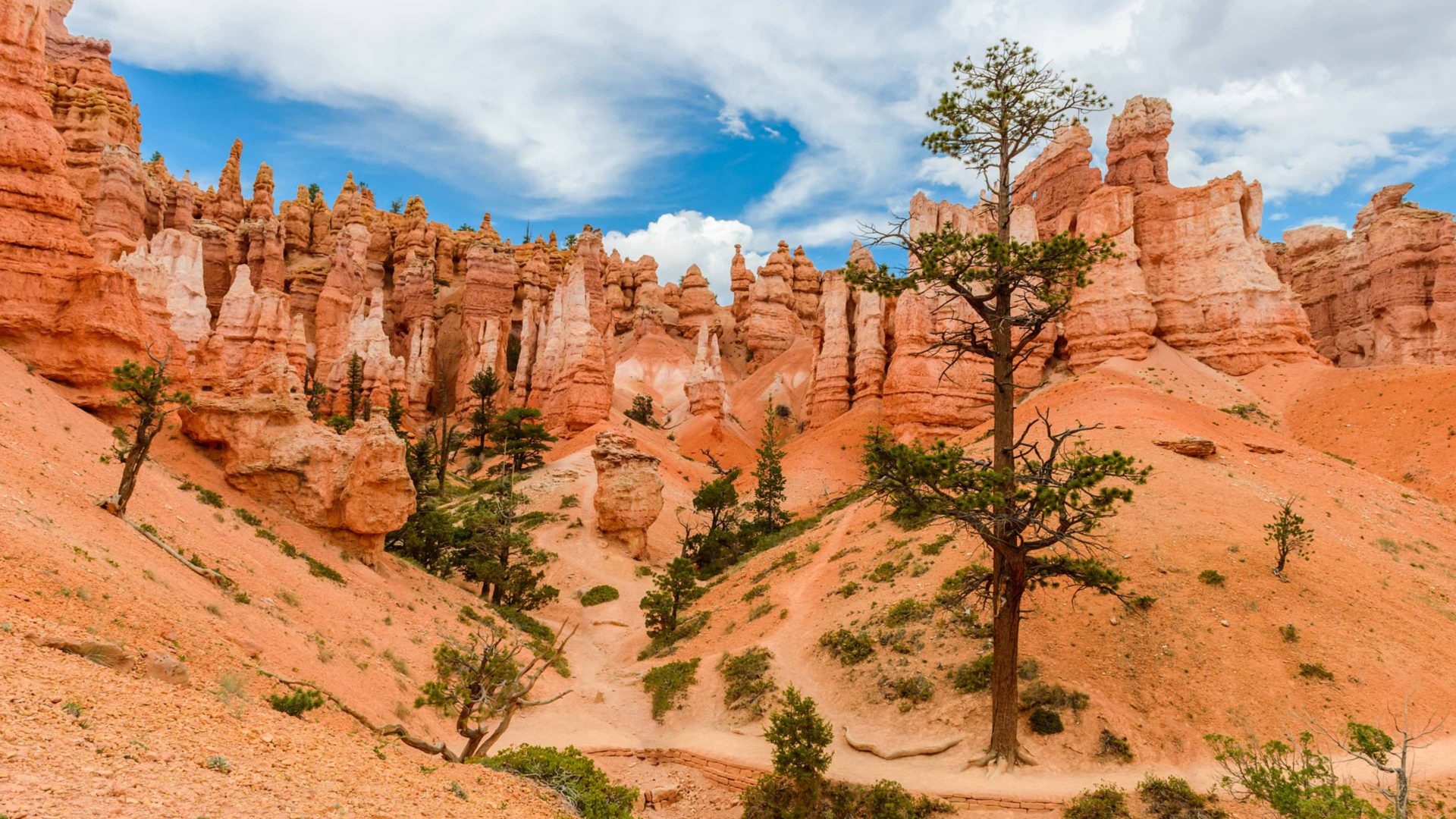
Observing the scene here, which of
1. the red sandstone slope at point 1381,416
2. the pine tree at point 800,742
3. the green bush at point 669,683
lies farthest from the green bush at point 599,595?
the red sandstone slope at point 1381,416

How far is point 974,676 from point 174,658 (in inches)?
630

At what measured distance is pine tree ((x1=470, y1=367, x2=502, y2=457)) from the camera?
59406 mm

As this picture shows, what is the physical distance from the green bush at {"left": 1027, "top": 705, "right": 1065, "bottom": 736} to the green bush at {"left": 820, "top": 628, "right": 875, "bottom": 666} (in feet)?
17.0

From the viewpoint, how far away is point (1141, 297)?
44875 millimetres

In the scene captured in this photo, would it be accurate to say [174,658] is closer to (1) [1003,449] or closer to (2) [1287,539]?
(1) [1003,449]

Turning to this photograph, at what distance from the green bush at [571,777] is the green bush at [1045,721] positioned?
8954 mm

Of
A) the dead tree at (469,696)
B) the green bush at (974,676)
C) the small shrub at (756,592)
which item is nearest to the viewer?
the dead tree at (469,696)

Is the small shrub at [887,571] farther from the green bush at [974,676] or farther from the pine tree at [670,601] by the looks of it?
the pine tree at [670,601]

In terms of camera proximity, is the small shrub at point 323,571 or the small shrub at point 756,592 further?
the small shrub at point 756,592

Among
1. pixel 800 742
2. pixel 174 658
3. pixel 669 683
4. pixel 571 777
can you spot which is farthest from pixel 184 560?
pixel 800 742

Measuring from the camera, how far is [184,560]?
15.3 meters

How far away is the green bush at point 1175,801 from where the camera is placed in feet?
43.4

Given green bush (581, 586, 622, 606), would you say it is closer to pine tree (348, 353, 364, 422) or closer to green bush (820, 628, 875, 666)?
Result: green bush (820, 628, 875, 666)

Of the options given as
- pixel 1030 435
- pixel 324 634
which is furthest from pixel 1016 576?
pixel 1030 435
